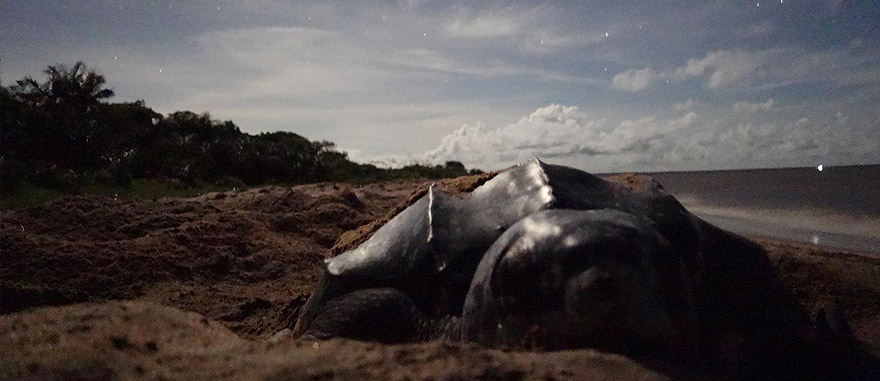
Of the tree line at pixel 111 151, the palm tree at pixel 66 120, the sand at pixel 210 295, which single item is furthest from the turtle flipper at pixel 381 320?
the palm tree at pixel 66 120

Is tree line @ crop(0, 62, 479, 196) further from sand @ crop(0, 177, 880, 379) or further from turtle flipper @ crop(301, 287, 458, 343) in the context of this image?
turtle flipper @ crop(301, 287, 458, 343)

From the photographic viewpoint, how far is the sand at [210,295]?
4.16ft

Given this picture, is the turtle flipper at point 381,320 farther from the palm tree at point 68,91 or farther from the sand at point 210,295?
the palm tree at point 68,91

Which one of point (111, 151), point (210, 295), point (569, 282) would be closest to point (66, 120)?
point (111, 151)

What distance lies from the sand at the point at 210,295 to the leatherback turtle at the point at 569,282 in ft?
0.57

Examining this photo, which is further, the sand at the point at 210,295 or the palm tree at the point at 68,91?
the palm tree at the point at 68,91

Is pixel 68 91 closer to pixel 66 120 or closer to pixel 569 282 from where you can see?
pixel 66 120

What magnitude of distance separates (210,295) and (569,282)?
2.90 metres

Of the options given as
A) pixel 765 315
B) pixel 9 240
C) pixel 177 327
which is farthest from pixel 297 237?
pixel 765 315

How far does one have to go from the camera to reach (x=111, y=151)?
35.7 feet

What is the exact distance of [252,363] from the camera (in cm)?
131

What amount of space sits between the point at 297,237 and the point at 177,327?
10.2 feet

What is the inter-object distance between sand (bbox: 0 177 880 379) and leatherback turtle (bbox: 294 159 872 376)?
0.17 m

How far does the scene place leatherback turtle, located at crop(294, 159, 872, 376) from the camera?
1.42 m
